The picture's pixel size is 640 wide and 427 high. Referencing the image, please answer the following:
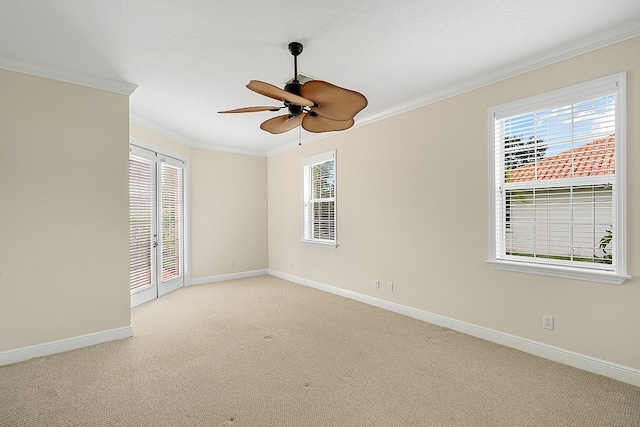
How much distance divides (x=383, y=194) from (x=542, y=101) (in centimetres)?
195

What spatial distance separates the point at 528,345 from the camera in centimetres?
279

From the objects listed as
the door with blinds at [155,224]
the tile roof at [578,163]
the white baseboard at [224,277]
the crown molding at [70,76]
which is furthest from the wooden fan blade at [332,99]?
the white baseboard at [224,277]

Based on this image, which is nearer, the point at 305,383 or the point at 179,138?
the point at 305,383

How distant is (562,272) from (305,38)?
2.86m

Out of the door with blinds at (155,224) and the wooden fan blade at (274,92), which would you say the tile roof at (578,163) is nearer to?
the wooden fan blade at (274,92)

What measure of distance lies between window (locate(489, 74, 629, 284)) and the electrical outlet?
397 millimetres

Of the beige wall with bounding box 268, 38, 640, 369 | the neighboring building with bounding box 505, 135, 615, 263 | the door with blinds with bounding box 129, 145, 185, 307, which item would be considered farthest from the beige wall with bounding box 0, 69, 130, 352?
the neighboring building with bounding box 505, 135, 615, 263

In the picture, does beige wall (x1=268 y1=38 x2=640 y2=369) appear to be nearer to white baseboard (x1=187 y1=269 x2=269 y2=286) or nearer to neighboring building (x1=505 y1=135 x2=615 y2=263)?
neighboring building (x1=505 y1=135 x2=615 y2=263)

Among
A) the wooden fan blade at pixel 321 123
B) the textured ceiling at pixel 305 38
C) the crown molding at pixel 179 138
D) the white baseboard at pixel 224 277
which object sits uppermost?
the textured ceiling at pixel 305 38

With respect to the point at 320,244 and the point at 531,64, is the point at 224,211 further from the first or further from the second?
the point at 531,64

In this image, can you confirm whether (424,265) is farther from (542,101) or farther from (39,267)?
(39,267)

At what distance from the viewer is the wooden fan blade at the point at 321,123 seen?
2.32 metres

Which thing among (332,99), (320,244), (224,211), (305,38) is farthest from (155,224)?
(332,99)

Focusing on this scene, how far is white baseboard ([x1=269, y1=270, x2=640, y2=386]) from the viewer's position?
233 cm
